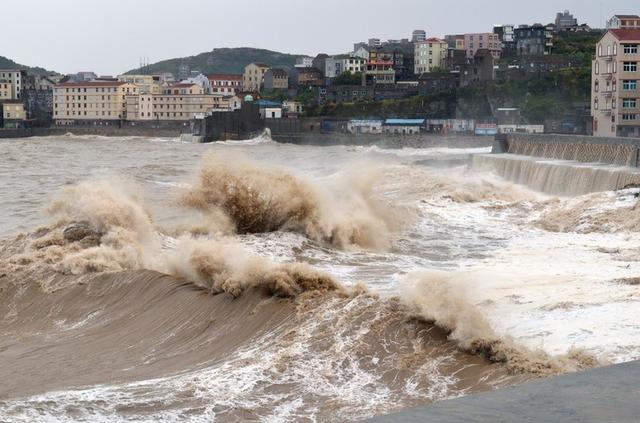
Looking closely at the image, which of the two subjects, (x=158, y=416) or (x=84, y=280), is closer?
(x=158, y=416)

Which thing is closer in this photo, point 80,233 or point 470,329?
point 470,329

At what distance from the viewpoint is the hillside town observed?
7850 cm

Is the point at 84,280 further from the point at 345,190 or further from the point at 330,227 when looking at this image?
the point at 345,190

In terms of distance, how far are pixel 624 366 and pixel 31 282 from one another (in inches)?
351

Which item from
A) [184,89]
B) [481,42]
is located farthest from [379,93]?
[481,42]

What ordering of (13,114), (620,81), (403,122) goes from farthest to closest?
(13,114), (403,122), (620,81)

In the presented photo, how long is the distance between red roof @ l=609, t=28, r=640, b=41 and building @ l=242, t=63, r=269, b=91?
8197 centimetres

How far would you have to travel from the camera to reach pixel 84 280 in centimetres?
1117

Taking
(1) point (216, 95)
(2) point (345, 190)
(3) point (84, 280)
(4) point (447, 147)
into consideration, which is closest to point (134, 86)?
(1) point (216, 95)

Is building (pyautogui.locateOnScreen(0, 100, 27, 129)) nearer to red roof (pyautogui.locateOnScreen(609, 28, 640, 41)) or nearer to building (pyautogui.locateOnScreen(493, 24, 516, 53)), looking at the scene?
building (pyautogui.locateOnScreen(493, 24, 516, 53))

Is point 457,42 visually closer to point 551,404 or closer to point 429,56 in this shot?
point 429,56

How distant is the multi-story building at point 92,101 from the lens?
4053 inches

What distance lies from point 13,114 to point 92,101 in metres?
9.42

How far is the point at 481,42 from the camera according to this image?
119 m
